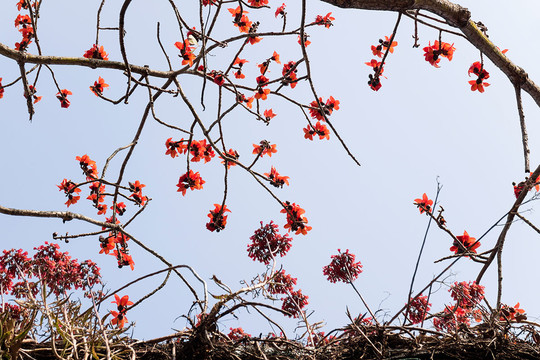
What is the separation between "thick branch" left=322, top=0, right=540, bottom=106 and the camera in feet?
6.86

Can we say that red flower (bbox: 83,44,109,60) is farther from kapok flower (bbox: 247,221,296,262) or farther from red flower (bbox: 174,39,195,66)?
kapok flower (bbox: 247,221,296,262)

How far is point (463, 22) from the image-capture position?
8.08ft

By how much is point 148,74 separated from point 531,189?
2587 millimetres

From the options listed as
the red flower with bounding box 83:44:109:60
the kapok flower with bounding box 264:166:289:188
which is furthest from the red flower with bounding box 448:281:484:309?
the red flower with bounding box 83:44:109:60

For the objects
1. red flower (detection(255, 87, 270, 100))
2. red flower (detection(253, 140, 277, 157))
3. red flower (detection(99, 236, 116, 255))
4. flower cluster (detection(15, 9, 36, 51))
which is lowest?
red flower (detection(99, 236, 116, 255))

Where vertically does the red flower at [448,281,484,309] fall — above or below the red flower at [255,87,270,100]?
below

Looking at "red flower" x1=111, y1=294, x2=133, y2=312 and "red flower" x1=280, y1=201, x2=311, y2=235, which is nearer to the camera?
"red flower" x1=111, y1=294, x2=133, y2=312

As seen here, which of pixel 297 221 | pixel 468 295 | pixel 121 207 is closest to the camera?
pixel 468 295

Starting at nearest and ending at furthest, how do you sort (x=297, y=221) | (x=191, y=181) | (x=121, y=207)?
(x=297, y=221) → (x=191, y=181) → (x=121, y=207)

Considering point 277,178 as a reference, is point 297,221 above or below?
below

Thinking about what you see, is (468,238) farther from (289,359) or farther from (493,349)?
(289,359)

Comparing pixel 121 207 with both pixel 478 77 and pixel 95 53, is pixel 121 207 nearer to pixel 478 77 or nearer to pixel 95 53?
pixel 95 53

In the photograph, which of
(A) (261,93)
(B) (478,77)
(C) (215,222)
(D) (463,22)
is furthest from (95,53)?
(B) (478,77)

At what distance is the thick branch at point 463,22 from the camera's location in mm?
2092
